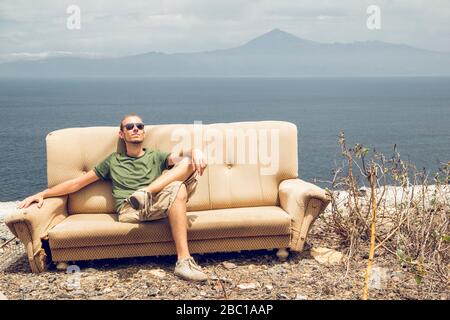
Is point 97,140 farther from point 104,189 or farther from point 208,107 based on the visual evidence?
point 208,107

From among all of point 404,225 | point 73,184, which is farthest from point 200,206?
point 404,225

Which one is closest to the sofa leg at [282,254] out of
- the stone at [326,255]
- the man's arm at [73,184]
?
the stone at [326,255]

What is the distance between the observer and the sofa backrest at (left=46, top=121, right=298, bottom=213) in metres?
5.77

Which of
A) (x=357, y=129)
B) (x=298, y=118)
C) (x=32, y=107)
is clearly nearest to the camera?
(x=357, y=129)

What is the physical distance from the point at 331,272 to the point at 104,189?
7.56 ft

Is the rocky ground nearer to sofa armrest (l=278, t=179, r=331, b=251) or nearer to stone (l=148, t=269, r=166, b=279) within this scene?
stone (l=148, t=269, r=166, b=279)

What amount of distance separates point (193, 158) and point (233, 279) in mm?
1119

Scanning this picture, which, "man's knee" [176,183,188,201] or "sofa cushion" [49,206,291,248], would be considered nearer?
"man's knee" [176,183,188,201]

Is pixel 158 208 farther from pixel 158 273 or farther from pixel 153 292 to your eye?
pixel 153 292

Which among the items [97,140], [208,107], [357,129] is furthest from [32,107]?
[97,140]

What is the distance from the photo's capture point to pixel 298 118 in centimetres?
6775

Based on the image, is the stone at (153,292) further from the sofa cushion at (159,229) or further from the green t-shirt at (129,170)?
the green t-shirt at (129,170)

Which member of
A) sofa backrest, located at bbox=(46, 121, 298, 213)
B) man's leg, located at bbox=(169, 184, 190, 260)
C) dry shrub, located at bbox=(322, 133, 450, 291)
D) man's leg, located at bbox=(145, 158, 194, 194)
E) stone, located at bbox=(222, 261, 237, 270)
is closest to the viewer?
dry shrub, located at bbox=(322, 133, 450, 291)

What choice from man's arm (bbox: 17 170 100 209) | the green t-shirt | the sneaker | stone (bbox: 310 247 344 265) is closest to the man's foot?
the green t-shirt
